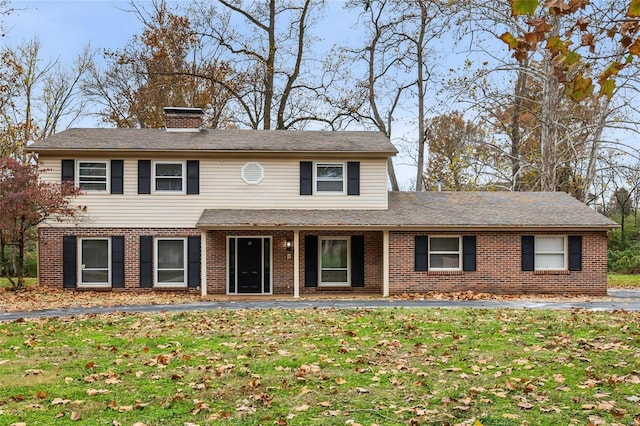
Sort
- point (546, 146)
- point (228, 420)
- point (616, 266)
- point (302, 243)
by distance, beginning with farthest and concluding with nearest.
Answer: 1. point (616, 266)
2. point (546, 146)
3. point (302, 243)
4. point (228, 420)

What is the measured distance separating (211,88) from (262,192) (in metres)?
13.6

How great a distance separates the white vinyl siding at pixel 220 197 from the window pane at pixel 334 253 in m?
1.24

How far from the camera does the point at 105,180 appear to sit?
2119 cm

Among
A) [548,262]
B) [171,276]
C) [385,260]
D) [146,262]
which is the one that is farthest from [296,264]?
[548,262]

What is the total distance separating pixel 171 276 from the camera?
2105 centimetres

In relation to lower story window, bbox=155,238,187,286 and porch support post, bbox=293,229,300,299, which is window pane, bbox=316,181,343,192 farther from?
lower story window, bbox=155,238,187,286

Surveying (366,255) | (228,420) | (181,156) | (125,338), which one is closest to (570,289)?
(366,255)

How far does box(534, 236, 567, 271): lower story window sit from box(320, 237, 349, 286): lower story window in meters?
6.33

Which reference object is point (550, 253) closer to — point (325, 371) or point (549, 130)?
point (549, 130)

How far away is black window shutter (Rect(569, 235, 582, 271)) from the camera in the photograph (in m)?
20.4

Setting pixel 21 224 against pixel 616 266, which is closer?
pixel 21 224

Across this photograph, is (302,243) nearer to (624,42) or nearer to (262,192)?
(262,192)

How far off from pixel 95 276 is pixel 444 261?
38.7 ft

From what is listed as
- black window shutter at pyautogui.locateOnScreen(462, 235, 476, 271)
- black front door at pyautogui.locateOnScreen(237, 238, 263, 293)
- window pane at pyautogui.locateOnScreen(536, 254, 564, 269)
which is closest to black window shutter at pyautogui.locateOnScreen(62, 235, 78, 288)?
black front door at pyautogui.locateOnScreen(237, 238, 263, 293)
